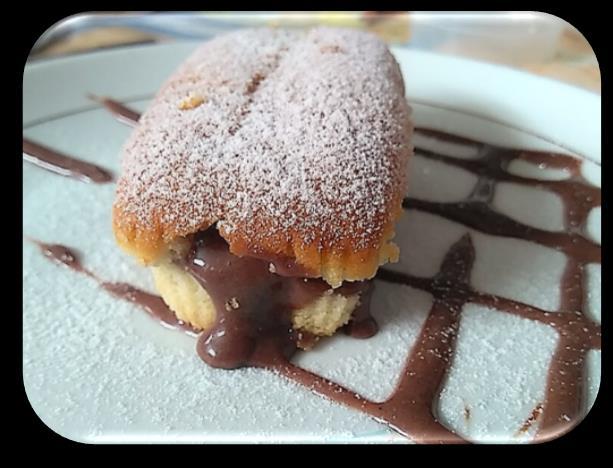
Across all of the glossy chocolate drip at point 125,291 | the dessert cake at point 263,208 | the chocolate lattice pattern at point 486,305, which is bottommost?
the chocolate lattice pattern at point 486,305

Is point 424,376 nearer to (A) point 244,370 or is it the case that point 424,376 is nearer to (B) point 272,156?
(A) point 244,370

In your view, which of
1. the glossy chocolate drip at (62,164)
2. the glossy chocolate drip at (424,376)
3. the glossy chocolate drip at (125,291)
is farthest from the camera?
the glossy chocolate drip at (62,164)

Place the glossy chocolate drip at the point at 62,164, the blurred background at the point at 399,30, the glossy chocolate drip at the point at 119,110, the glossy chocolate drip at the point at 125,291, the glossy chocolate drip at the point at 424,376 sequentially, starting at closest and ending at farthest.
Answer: the glossy chocolate drip at the point at 424,376
the glossy chocolate drip at the point at 125,291
the glossy chocolate drip at the point at 62,164
the glossy chocolate drip at the point at 119,110
the blurred background at the point at 399,30

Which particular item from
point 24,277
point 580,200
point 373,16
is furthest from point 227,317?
point 373,16

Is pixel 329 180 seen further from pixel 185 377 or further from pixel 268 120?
pixel 185 377

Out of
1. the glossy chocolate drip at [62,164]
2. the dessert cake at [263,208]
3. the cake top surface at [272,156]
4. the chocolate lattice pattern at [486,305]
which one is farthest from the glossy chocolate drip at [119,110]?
the chocolate lattice pattern at [486,305]

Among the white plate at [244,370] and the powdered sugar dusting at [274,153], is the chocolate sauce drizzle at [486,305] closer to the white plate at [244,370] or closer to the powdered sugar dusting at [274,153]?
the white plate at [244,370]

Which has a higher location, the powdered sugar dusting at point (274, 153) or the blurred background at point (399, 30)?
the powdered sugar dusting at point (274, 153)
